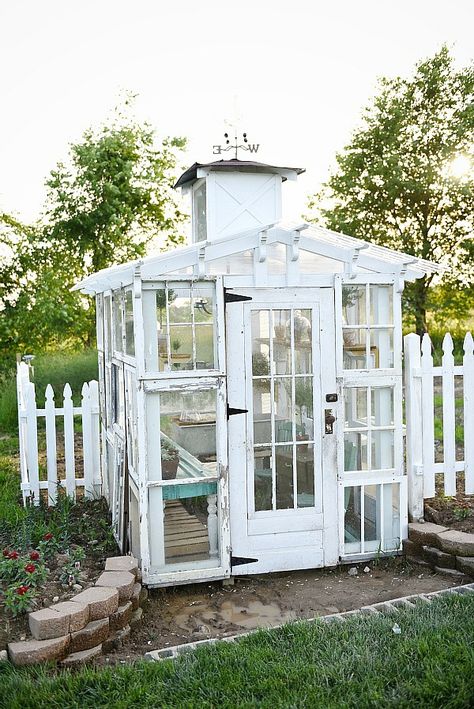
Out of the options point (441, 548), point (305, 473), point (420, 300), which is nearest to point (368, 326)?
point (305, 473)

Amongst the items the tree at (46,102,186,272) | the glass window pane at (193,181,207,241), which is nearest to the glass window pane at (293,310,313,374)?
the glass window pane at (193,181,207,241)

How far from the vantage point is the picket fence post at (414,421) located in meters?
6.38

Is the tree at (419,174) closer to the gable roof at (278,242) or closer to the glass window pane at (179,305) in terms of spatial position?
the gable roof at (278,242)

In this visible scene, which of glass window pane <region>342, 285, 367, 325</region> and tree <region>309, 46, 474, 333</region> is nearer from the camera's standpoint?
glass window pane <region>342, 285, 367, 325</region>

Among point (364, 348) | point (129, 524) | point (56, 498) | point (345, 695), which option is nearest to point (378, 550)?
point (364, 348)

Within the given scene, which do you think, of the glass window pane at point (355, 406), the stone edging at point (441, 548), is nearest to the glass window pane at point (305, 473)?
the glass window pane at point (355, 406)

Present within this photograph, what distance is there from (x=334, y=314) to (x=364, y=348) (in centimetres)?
40

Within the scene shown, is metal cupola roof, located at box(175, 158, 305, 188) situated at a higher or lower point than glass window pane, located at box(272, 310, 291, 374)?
higher

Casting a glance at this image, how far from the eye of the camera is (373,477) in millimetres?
5902

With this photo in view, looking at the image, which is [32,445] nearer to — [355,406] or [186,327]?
[186,327]

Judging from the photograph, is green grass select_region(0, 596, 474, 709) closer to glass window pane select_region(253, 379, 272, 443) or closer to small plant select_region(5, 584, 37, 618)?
small plant select_region(5, 584, 37, 618)

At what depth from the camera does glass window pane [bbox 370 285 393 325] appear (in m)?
5.89

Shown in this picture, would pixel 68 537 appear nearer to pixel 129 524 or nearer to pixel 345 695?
pixel 129 524

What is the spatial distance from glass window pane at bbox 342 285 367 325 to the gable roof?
0.52 ft
